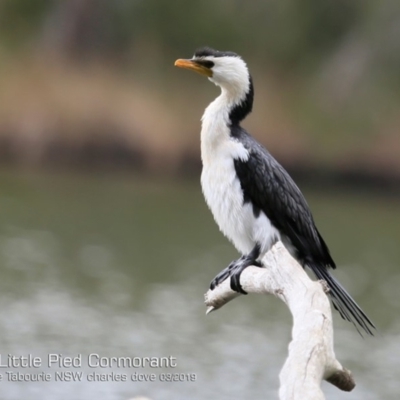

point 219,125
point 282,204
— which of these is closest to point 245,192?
point 282,204

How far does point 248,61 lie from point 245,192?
1751 cm

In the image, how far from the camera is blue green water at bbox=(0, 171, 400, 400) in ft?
35.2

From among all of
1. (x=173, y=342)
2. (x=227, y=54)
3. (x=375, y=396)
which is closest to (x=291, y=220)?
(x=227, y=54)

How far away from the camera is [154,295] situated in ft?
44.8

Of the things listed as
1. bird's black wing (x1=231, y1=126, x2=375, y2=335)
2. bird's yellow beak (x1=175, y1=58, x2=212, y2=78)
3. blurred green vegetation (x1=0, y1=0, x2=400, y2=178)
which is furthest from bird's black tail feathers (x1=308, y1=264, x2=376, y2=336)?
blurred green vegetation (x1=0, y1=0, x2=400, y2=178)

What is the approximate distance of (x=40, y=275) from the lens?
46.3ft

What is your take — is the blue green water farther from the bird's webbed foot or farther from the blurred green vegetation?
the bird's webbed foot

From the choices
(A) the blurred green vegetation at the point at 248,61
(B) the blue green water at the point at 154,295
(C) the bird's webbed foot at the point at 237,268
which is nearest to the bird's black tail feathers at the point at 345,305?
(C) the bird's webbed foot at the point at 237,268

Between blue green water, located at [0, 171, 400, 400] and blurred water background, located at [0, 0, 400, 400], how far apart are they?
0.05m

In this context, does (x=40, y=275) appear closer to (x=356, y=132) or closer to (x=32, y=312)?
(x=32, y=312)

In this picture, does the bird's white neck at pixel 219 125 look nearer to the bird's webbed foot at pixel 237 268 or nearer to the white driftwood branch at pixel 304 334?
the bird's webbed foot at pixel 237 268

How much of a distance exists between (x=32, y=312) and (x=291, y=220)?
24.1 feet

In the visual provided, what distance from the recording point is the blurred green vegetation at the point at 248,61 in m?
21.8

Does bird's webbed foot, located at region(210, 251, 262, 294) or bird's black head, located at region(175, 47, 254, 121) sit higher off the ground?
bird's black head, located at region(175, 47, 254, 121)
